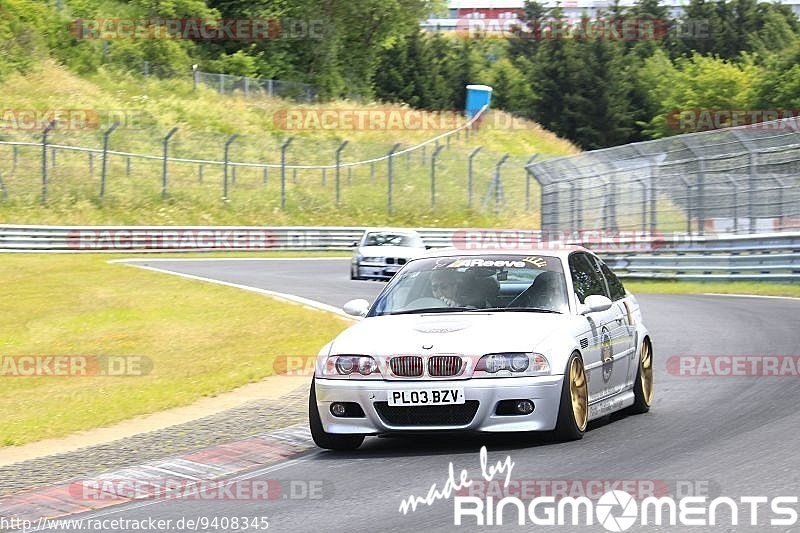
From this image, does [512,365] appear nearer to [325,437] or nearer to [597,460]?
[597,460]

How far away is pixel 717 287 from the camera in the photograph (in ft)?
92.3

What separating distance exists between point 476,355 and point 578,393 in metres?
0.90

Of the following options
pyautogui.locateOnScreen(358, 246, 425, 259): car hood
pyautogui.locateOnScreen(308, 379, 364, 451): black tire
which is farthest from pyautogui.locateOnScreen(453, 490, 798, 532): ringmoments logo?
pyautogui.locateOnScreen(358, 246, 425, 259): car hood

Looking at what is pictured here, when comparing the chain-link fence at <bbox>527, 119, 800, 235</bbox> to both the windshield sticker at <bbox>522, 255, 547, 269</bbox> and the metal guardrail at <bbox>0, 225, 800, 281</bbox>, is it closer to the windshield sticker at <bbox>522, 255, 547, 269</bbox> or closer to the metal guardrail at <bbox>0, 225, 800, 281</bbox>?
the metal guardrail at <bbox>0, 225, 800, 281</bbox>

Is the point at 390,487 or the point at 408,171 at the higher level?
the point at 408,171

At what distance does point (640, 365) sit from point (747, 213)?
18.3m

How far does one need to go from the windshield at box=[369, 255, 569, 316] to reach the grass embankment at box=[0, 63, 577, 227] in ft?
112

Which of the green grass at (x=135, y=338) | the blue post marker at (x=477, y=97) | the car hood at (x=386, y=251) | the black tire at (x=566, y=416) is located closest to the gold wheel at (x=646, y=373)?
the black tire at (x=566, y=416)

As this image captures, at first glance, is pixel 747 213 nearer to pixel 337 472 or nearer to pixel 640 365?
pixel 640 365

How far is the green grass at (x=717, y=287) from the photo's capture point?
25938 millimetres

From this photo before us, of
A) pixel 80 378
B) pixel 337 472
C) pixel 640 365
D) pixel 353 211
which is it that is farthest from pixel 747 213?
pixel 353 211

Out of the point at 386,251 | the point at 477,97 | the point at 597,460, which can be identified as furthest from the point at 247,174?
the point at 597,460

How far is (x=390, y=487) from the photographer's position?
790 cm

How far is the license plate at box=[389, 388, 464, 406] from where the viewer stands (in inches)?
350
